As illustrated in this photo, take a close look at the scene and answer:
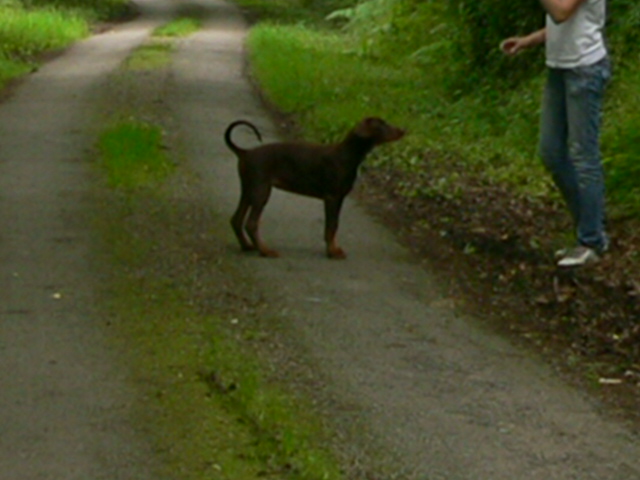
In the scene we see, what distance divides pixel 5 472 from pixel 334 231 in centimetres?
498

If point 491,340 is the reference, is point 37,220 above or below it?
below

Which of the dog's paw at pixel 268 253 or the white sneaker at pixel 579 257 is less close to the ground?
the white sneaker at pixel 579 257

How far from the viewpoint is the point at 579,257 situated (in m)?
10.2

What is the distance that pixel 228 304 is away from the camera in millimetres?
9367

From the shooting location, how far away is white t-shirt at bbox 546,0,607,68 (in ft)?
32.3

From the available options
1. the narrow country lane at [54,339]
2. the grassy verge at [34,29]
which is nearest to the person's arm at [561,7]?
the narrow country lane at [54,339]

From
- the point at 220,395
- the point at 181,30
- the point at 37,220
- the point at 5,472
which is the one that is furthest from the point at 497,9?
the point at 181,30

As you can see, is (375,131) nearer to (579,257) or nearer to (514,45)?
(514,45)

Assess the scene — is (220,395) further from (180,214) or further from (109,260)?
(180,214)

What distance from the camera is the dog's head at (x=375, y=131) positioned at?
10812 millimetres

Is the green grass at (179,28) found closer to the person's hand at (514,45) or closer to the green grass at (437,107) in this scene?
the green grass at (437,107)

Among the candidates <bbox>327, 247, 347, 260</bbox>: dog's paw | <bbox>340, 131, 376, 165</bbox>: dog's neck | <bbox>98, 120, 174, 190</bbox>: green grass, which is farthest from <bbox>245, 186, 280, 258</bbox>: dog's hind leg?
<bbox>98, 120, 174, 190</bbox>: green grass

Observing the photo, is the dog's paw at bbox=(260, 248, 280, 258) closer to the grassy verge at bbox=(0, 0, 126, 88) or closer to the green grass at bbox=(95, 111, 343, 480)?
the green grass at bbox=(95, 111, 343, 480)

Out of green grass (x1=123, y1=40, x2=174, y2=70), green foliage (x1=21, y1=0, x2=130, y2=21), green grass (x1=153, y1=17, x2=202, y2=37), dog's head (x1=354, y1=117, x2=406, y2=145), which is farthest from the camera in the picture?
green foliage (x1=21, y1=0, x2=130, y2=21)
